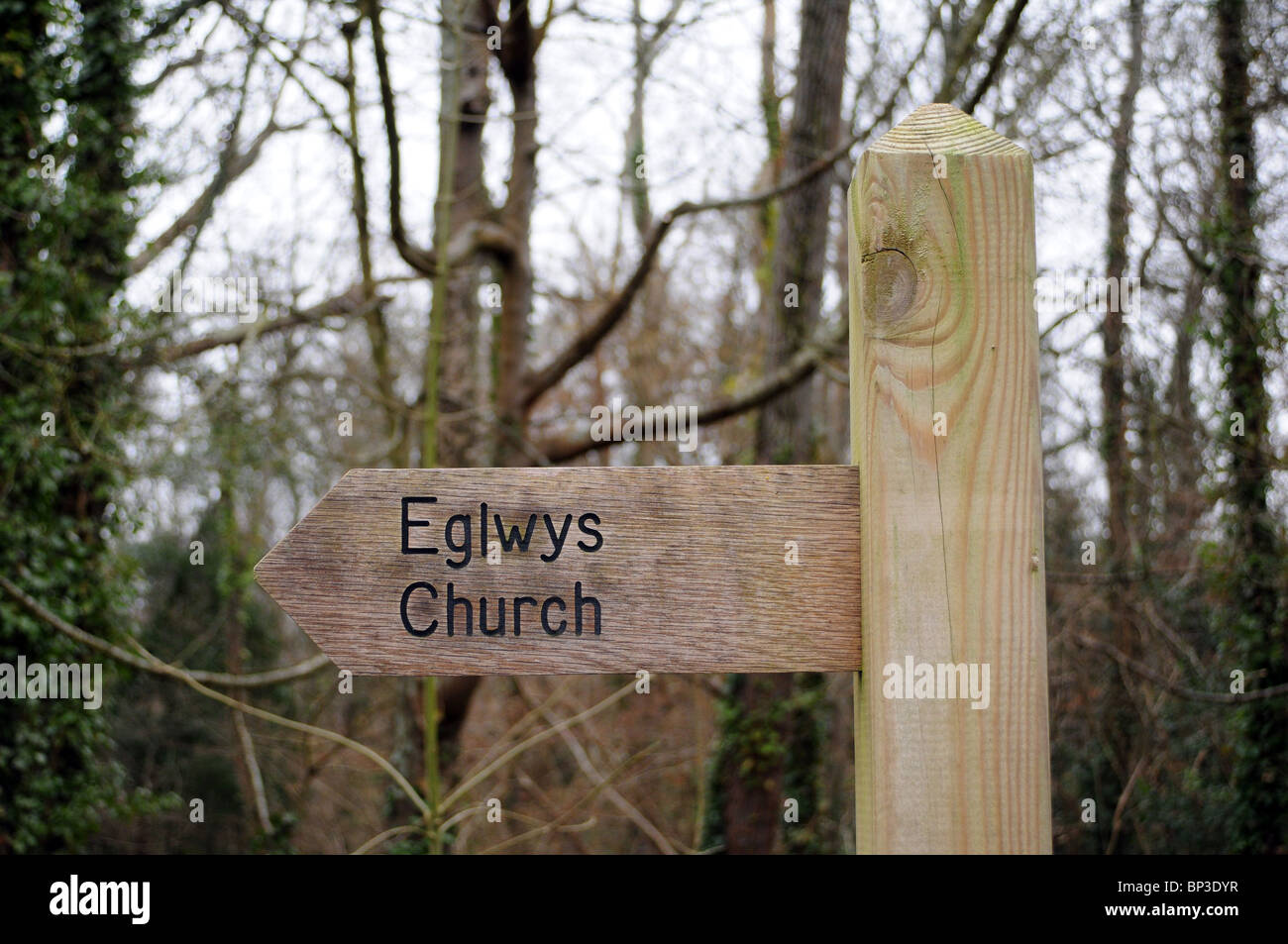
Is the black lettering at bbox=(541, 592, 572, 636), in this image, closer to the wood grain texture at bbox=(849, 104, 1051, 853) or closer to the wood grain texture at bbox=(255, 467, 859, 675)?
the wood grain texture at bbox=(255, 467, 859, 675)

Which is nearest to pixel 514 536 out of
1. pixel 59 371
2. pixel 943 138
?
pixel 943 138

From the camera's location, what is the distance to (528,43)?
628 centimetres

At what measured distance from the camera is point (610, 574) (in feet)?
4.27

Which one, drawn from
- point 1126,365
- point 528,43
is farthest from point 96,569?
point 1126,365

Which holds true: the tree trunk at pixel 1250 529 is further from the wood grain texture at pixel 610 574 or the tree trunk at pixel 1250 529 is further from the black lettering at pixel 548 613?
the black lettering at pixel 548 613

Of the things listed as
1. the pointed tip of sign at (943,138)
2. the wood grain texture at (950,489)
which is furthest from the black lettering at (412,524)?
the pointed tip of sign at (943,138)

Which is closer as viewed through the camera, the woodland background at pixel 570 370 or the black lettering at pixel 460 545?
the black lettering at pixel 460 545

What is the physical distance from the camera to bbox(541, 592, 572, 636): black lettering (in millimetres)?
1290

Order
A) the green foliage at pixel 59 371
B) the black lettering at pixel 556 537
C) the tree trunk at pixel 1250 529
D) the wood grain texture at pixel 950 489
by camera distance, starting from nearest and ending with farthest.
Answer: the wood grain texture at pixel 950 489 < the black lettering at pixel 556 537 < the green foliage at pixel 59 371 < the tree trunk at pixel 1250 529

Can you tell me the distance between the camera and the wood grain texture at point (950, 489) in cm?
120

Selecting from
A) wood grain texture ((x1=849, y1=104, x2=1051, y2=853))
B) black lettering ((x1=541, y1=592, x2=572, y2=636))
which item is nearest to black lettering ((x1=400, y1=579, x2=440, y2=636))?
black lettering ((x1=541, y1=592, x2=572, y2=636))

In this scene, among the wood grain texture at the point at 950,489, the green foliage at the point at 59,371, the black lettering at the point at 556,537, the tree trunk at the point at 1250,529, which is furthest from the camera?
the tree trunk at the point at 1250,529

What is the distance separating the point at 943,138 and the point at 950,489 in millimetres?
434

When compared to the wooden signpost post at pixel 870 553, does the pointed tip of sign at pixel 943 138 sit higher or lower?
higher
